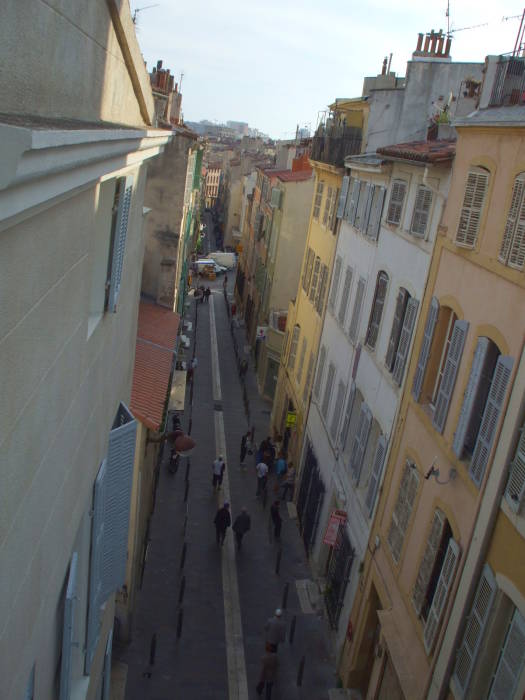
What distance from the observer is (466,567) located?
9.86 metres

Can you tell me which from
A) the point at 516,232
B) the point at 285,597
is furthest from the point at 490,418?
the point at 285,597

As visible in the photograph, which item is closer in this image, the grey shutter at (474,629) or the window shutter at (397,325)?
the grey shutter at (474,629)

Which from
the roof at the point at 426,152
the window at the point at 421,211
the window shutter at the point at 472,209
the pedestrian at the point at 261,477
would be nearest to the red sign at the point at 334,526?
the pedestrian at the point at 261,477

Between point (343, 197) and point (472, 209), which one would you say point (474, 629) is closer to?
point (472, 209)

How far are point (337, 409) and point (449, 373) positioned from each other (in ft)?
25.9

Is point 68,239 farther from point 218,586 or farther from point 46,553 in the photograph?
point 218,586

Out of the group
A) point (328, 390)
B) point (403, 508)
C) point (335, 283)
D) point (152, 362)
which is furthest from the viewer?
point (335, 283)

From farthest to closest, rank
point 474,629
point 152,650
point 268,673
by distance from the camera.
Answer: point 152,650
point 268,673
point 474,629

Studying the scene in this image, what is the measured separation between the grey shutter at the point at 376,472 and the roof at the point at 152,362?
426 centimetres

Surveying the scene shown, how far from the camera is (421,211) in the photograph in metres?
14.1

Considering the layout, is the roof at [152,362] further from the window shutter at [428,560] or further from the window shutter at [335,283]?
the window shutter at [428,560]

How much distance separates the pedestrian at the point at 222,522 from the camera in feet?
63.6

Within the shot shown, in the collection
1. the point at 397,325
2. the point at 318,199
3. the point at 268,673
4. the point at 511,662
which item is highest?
the point at 318,199

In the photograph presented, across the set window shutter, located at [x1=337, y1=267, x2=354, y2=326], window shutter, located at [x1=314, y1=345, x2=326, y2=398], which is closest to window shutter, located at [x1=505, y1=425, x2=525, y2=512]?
window shutter, located at [x1=337, y1=267, x2=354, y2=326]
